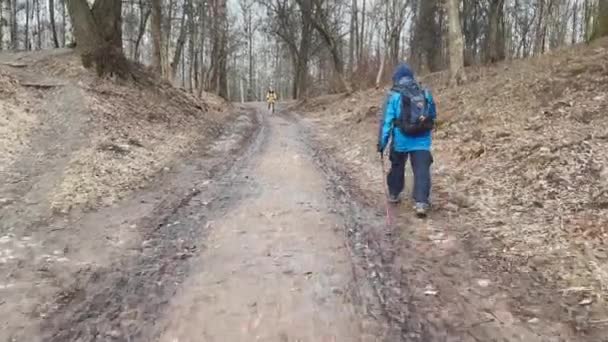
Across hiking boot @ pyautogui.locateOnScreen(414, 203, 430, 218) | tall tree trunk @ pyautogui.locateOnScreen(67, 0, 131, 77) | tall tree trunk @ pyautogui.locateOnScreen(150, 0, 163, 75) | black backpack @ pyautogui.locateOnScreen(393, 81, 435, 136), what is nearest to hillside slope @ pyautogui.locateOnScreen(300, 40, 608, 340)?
hiking boot @ pyautogui.locateOnScreen(414, 203, 430, 218)

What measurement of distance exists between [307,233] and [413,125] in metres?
1.90

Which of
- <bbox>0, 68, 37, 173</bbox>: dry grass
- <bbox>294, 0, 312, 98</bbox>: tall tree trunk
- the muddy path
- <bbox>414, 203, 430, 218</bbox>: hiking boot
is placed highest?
<bbox>294, 0, 312, 98</bbox>: tall tree trunk

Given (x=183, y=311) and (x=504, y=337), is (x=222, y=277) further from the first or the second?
(x=504, y=337)

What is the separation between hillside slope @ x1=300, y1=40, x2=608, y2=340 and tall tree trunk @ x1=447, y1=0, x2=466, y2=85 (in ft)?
5.71

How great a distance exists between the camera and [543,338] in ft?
12.5

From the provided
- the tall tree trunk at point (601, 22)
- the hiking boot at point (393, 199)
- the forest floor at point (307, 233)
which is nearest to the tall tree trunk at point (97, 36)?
the forest floor at point (307, 233)

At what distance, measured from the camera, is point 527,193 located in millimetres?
6602

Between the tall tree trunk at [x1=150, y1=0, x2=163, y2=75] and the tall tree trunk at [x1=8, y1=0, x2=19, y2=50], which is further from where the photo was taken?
the tall tree trunk at [x1=8, y1=0, x2=19, y2=50]

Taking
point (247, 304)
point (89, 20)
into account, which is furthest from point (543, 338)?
point (89, 20)

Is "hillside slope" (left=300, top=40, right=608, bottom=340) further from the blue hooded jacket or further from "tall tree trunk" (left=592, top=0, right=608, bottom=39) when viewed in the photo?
the blue hooded jacket

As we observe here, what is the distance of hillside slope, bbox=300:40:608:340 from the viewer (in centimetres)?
440

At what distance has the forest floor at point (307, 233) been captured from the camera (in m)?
4.10

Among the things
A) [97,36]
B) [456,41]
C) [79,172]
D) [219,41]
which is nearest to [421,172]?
[79,172]

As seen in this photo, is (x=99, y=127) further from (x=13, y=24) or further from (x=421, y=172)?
(x=13, y=24)
